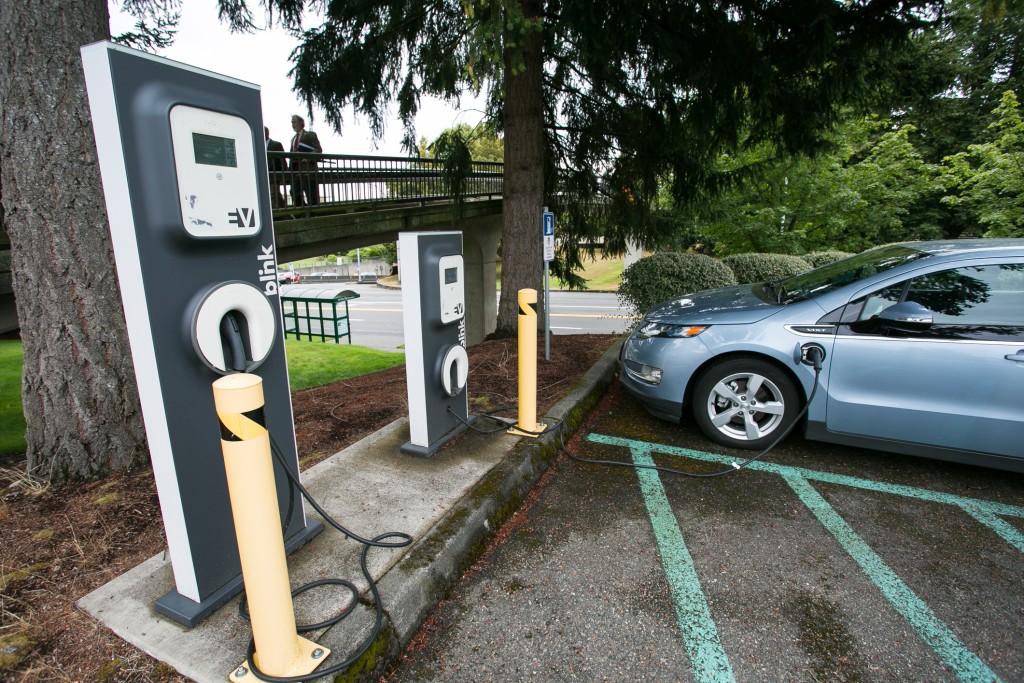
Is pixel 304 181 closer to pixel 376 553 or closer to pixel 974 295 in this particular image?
pixel 376 553

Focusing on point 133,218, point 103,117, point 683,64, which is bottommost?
point 133,218

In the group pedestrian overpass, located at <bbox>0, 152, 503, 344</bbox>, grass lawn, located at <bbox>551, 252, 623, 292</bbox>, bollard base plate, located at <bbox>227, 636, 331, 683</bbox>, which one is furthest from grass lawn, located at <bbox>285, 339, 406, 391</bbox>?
grass lawn, located at <bbox>551, 252, 623, 292</bbox>

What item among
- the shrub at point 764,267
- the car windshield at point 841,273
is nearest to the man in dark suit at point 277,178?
the car windshield at point 841,273

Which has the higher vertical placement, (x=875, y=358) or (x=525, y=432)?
(x=875, y=358)

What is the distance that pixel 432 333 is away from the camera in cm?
360

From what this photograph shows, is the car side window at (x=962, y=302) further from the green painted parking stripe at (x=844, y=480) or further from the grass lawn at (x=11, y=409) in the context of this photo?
the grass lawn at (x=11, y=409)

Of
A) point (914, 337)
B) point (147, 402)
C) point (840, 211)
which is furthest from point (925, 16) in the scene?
point (840, 211)

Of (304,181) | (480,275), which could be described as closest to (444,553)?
(304,181)

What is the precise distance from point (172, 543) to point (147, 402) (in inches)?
23.3

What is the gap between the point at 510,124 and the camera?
7.01m

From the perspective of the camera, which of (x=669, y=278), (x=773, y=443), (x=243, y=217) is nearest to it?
(x=243, y=217)

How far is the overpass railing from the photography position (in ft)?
27.4

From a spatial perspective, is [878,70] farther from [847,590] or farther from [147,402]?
[147,402]

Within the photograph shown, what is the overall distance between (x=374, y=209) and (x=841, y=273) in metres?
8.15
